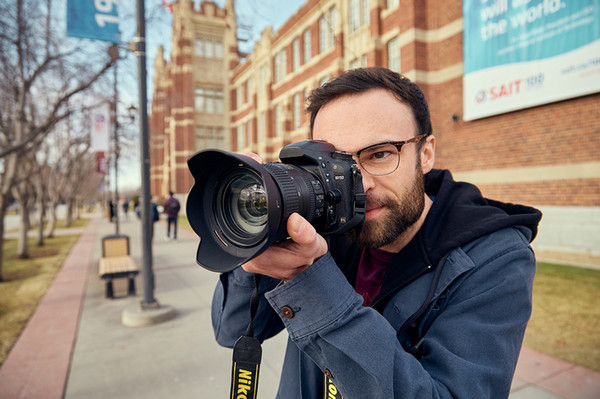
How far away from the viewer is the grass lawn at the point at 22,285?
16.0 ft

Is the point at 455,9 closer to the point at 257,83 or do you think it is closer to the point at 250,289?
the point at 250,289

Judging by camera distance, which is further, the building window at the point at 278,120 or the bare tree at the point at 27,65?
the building window at the point at 278,120

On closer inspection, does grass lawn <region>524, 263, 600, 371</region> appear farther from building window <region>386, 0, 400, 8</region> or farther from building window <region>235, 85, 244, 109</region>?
building window <region>235, 85, 244, 109</region>

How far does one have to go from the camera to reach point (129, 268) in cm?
627

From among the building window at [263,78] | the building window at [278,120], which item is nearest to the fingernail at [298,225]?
the building window at [278,120]

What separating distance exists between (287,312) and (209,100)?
36078 mm

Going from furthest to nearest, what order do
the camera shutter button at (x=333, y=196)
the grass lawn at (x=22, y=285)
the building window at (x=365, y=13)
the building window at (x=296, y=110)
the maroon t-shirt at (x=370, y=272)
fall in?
1. the building window at (x=296, y=110)
2. the building window at (x=365, y=13)
3. the grass lawn at (x=22, y=285)
4. the maroon t-shirt at (x=370, y=272)
5. the camera shutter button at (x=333, y=196)

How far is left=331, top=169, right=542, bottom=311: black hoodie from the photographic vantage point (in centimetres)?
121

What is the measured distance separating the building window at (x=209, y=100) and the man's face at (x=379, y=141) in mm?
35123

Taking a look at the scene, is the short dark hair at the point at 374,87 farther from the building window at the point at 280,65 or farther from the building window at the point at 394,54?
the building window at the point at 280,65

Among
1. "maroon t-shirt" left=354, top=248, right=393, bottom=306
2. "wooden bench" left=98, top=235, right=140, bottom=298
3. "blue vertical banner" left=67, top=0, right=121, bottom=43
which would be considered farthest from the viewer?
"wooden bench" left=98, top=235, right=140, bottom=298

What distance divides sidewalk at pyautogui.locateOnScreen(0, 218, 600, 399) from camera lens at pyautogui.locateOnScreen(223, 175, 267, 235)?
261 centimetres

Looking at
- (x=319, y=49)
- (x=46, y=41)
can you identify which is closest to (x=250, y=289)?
(x=46, y=41)

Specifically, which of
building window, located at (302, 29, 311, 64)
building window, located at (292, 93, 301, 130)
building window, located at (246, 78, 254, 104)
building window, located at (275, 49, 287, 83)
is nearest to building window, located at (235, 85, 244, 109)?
building window, located at (246, 78, 254, 104)
